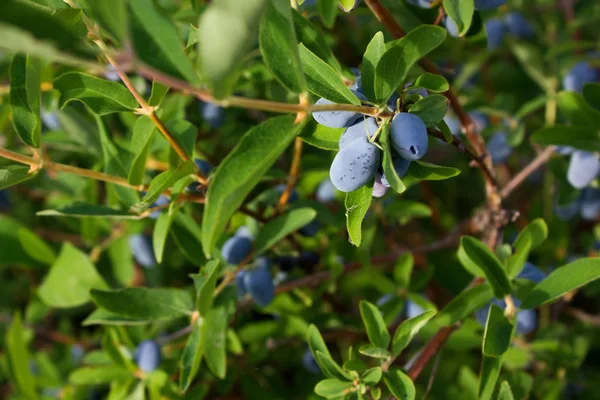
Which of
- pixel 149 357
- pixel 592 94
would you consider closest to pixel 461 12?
pixel 592 94

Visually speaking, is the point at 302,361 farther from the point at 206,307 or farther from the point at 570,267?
the point at 570,267

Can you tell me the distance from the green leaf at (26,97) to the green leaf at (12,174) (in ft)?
0.13

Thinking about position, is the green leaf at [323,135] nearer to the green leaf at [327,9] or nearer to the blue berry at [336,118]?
the blue berry at [336,118]

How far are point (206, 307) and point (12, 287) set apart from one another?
1.37m

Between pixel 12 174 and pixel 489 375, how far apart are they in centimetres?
74

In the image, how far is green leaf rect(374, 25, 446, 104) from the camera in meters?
0.72

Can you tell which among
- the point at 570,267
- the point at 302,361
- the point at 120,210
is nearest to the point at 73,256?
the point at 120,210

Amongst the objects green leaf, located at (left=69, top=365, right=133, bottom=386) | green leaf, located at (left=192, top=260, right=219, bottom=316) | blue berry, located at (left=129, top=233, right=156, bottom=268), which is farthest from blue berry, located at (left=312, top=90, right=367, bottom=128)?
blue berry, located at (left=129, top=233, right=156, bottom=268)

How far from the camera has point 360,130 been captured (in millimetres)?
725

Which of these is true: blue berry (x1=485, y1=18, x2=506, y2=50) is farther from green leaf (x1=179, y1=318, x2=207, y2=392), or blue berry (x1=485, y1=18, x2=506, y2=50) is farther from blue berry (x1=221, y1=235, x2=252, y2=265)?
green leaf (x1=179, y1=318, x2=207, y2=392)

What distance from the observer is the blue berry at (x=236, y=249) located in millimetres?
1104

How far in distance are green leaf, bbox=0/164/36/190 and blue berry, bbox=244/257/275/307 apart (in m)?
0.42

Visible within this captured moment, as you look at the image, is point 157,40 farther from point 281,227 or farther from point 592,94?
point 592,94

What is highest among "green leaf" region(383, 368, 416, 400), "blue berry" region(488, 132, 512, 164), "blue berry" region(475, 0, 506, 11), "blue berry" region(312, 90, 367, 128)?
"blue berry" region(312, 90, 367, 128)
